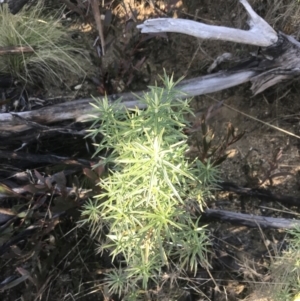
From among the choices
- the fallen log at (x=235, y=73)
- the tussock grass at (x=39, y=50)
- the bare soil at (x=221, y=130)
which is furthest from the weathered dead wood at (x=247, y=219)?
the tussock grass at (x=39, y=50)

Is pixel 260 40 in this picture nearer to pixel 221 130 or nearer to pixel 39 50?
pixel 221 130

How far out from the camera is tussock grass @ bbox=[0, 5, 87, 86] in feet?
9.89

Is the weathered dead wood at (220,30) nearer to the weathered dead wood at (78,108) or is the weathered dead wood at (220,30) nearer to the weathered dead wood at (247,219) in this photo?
the weathered dead wood at (78,108)

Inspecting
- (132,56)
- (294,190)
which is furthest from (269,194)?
(132,56)

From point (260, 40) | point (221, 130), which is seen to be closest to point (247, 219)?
point (221, 130)

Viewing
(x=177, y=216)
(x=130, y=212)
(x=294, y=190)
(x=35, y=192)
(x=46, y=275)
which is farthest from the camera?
(x=294, y=190)

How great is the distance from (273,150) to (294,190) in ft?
0.88

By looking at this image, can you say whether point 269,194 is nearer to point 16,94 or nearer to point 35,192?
point 35,192

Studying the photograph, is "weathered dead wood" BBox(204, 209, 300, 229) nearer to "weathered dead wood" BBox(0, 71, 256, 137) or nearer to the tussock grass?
"weathered dead wood" BBox(0, 71, 256, 137)

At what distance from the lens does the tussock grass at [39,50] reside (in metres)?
3.02

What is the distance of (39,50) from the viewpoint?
306cm

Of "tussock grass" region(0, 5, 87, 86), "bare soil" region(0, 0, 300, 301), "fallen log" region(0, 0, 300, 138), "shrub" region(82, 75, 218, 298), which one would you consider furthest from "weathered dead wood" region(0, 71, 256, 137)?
"shrub" region(82, 75, 218, 298)

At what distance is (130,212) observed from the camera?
196cm

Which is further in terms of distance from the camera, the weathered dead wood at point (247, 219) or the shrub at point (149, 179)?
the weathered dead wood at point (247, 219)
